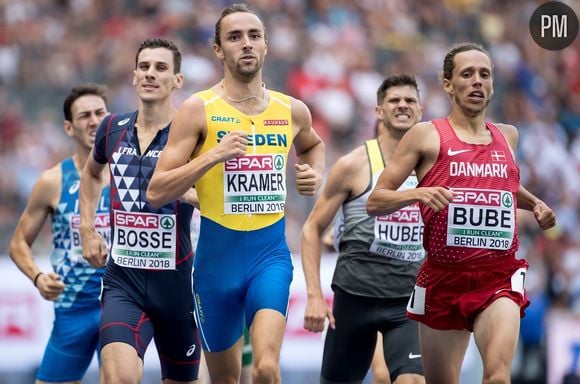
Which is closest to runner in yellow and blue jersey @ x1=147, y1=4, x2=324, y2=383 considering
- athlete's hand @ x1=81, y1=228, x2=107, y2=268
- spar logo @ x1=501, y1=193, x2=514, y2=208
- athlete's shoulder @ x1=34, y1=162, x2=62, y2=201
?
athlete's hand @ x1=81, y1=228, x2=107, y2=268

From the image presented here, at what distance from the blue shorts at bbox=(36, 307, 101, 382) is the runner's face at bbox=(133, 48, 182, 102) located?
2081mm

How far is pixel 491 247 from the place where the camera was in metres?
8.10

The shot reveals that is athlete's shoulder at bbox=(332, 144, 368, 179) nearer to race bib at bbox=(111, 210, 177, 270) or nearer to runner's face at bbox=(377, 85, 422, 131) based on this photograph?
runner's face at bbox=(377, 85, 422, 131)

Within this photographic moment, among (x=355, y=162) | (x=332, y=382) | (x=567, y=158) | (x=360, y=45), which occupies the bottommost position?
(x=332, y=382)

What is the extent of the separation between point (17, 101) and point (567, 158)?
8231 mm

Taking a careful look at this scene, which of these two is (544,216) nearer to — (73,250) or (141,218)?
(141,218)

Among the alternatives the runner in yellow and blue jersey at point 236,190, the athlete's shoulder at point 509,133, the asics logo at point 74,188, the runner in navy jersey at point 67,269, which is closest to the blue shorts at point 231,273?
the runner in yellow and blue jersey at point 236,190

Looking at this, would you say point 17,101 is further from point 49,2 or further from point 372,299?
point 372,299

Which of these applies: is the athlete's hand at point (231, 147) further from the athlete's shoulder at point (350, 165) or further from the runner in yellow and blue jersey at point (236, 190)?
the athlete's shoulder at point (350, 165)

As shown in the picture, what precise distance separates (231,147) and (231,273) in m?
0.96

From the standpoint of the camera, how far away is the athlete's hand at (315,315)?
28.7 ft

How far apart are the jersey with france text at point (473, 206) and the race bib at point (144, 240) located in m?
1.83

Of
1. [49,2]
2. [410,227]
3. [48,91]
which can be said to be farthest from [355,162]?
[49,2]

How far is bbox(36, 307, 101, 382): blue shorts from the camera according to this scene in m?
10.1
